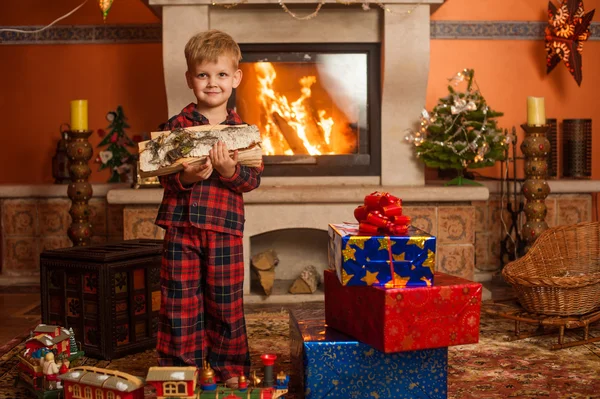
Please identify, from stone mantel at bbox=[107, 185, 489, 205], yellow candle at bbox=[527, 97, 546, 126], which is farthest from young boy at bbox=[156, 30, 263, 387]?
yellow candle at bbox=[527, 97, 546, 126]

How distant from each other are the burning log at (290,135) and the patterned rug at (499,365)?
1241mm

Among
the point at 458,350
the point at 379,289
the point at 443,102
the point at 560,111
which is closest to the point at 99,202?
the point at 443,102

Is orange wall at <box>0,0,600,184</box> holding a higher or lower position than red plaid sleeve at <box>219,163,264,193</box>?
higher

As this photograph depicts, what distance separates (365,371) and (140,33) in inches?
136

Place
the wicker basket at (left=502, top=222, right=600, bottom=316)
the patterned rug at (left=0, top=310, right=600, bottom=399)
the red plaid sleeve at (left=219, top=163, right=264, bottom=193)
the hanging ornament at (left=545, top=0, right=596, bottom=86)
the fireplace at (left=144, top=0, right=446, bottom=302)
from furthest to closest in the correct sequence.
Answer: the hanging ornament at (left=545, top=0, right=596, bottom=86) → the fireplace at (left=144, top=0, right=446, bottom=302) → the wicker basket at (left=502, top=222, right=600, bottom=316) → the patterned rug at (left=0, top=310, right=600, bottom=399) → the red plaid sleeve at (left=219, top=163, right=264, bottom=193)

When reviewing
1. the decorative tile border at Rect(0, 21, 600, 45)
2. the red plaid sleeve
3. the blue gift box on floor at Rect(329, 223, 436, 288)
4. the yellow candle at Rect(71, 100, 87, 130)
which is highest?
the decorative tile border at Rect(0, 21, 600, 45)

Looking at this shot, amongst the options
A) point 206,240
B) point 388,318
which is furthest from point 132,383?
point 388,318

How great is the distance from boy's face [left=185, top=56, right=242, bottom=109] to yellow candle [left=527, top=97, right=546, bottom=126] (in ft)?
7.30

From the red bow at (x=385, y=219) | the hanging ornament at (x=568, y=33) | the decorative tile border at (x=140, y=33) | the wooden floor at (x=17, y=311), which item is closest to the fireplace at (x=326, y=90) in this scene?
the decorative tile border at (x=140, y=33)

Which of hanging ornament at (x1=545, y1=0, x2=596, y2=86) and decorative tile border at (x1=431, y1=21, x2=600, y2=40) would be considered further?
decorative tile border at (x1=431, y1=21, x2=600, y2=40)

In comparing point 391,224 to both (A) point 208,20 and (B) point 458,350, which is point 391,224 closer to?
(B) point 458,350

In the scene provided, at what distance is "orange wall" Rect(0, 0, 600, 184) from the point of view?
16.6ft

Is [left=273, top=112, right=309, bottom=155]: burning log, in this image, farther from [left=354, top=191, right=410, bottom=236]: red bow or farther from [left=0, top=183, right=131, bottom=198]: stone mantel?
[left=354, top=191, right=410, bottom=236]: red bow

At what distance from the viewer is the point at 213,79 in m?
2.29
